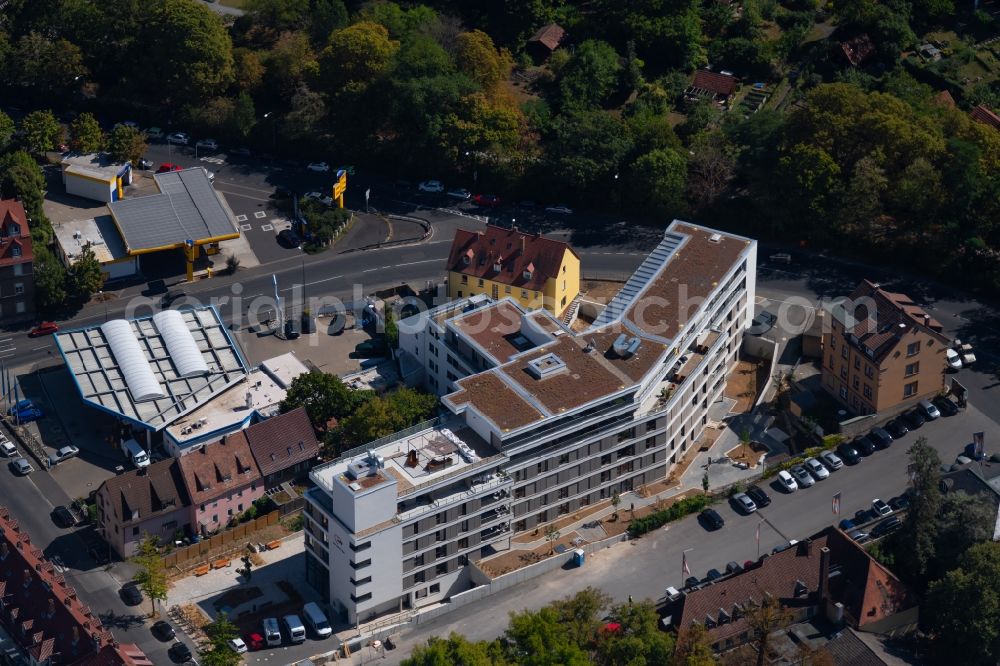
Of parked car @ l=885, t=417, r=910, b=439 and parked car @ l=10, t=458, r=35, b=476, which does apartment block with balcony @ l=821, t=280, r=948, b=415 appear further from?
parked car @ l=10, t=458, r=35, b=476

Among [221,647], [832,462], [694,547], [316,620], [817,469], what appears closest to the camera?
[221,647]

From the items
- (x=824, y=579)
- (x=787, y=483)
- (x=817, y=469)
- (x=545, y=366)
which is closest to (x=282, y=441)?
(x=545, y=366)

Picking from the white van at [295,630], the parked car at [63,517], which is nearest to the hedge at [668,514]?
the white van at [295,630]

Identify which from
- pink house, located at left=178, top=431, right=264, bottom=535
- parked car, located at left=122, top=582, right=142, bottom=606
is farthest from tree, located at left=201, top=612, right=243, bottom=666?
pink house, located at left=178, top=431, right=264, bottom=535

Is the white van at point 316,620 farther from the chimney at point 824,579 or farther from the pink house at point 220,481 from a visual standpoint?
the chimney at point 824,579

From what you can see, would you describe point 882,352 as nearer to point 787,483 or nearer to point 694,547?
point 787,483

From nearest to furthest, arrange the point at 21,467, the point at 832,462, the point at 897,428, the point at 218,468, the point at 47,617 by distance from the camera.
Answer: the point at 47,617 < the point at 218,468 < the point at 21,467 < the point at 832,462 < the point at 897,428
